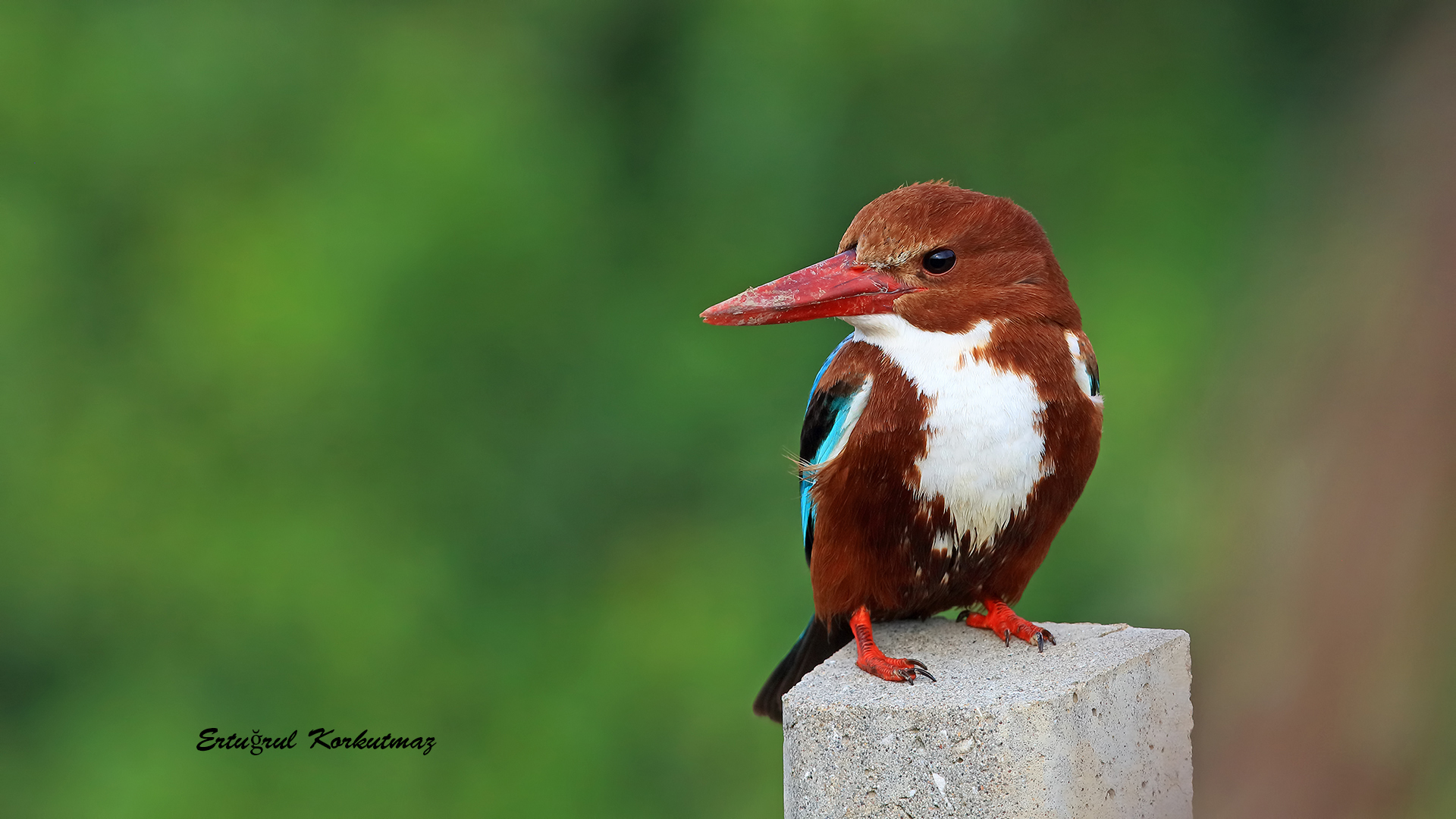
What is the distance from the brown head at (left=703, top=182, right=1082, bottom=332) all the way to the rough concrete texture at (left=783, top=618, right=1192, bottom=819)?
0.53 metres

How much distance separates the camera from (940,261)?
2.02 m

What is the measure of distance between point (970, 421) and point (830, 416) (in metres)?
0.24

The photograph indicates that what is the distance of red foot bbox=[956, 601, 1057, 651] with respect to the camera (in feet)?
7.06

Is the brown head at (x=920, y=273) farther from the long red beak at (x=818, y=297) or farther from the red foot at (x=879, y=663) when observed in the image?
the red foot at (x=879, y=663)

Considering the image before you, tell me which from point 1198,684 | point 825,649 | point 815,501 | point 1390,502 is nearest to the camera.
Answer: point 1390,502

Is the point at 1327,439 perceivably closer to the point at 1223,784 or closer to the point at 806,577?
the point at 1223,784

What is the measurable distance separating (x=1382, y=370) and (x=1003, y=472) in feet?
3.26

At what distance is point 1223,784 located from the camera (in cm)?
100

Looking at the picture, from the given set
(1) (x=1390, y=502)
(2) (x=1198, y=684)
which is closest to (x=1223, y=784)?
(1) (x=1390, y=502)

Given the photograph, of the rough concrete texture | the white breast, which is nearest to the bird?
the white breast

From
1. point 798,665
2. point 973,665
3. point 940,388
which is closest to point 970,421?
point 940,388

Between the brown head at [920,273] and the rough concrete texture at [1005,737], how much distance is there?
0.53 metres

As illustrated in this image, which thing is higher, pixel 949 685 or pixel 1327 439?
pixel 1327 439

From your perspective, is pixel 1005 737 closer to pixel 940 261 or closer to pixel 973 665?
pixel 973 665
